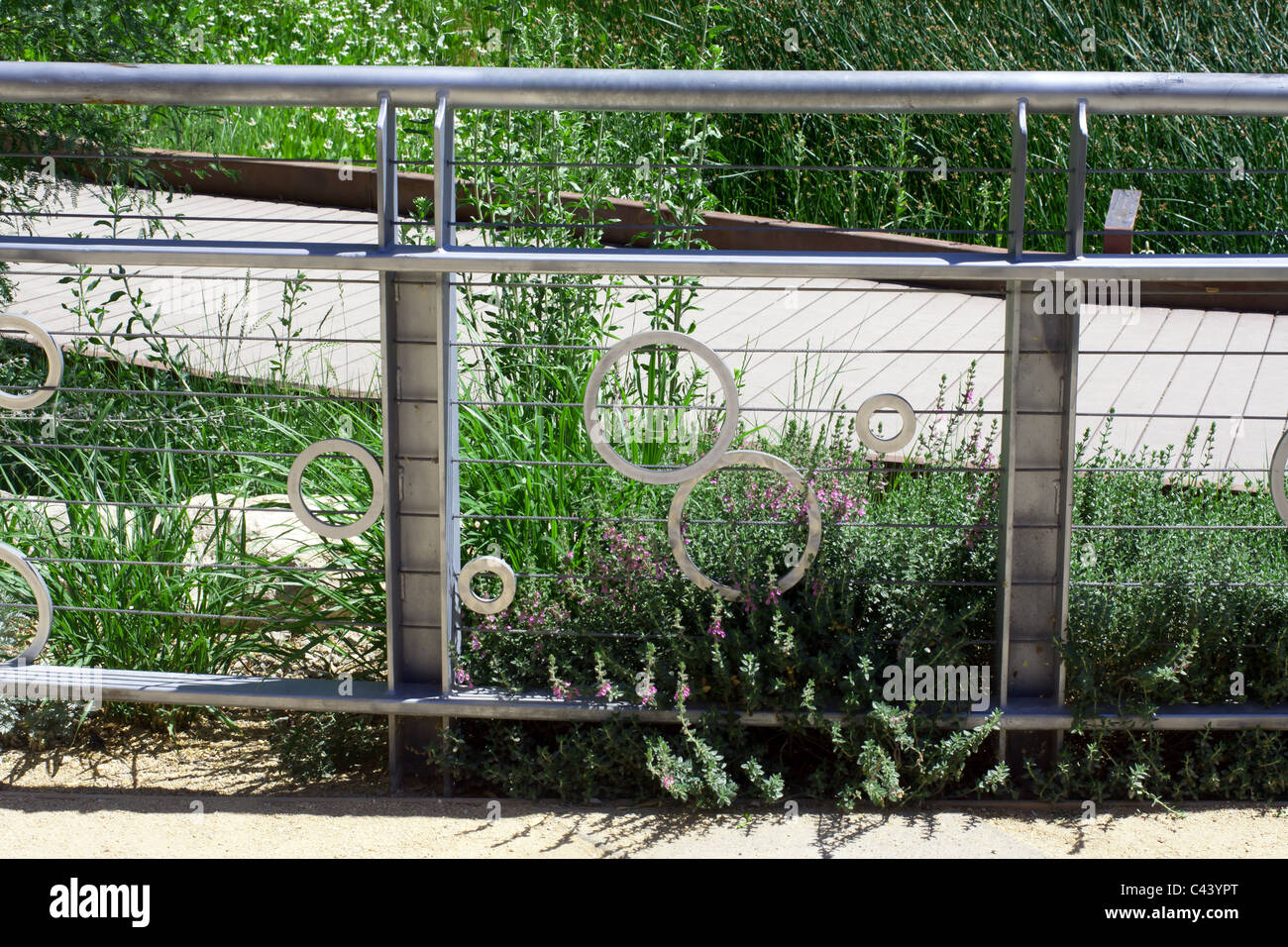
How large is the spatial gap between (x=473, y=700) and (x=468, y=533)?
679 mm

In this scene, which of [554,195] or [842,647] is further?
[554,195]

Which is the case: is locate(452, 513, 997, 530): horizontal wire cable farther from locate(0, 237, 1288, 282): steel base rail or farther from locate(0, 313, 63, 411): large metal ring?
locate(0, 313, 63, 411): large metal ring

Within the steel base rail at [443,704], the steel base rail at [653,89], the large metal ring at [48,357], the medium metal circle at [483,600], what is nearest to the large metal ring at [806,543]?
the steel base rail at [443,704]

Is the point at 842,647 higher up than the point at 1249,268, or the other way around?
the point at 1249,268

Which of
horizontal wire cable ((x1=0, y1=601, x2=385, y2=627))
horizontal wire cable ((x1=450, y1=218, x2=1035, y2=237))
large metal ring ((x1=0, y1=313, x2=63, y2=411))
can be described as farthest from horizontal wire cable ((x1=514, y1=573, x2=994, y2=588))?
large metal ring ((x1=0, y1=313, x2=63, y2=411))

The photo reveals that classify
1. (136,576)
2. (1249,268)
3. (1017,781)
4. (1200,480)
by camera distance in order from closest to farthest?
(1249,268)
(1017,781)
(136,576)
(1200,480)

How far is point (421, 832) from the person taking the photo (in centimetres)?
308

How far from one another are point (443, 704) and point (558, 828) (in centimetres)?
41

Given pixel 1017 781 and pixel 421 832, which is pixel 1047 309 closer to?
pixel 1017 781

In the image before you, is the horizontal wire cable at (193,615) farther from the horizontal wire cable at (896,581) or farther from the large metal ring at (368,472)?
the horizontal wire cable at (896,581)

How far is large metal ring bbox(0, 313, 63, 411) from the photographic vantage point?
3268 millimetres

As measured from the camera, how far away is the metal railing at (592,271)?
2.93m

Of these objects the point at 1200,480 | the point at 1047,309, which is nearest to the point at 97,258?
the point at 1047,309
